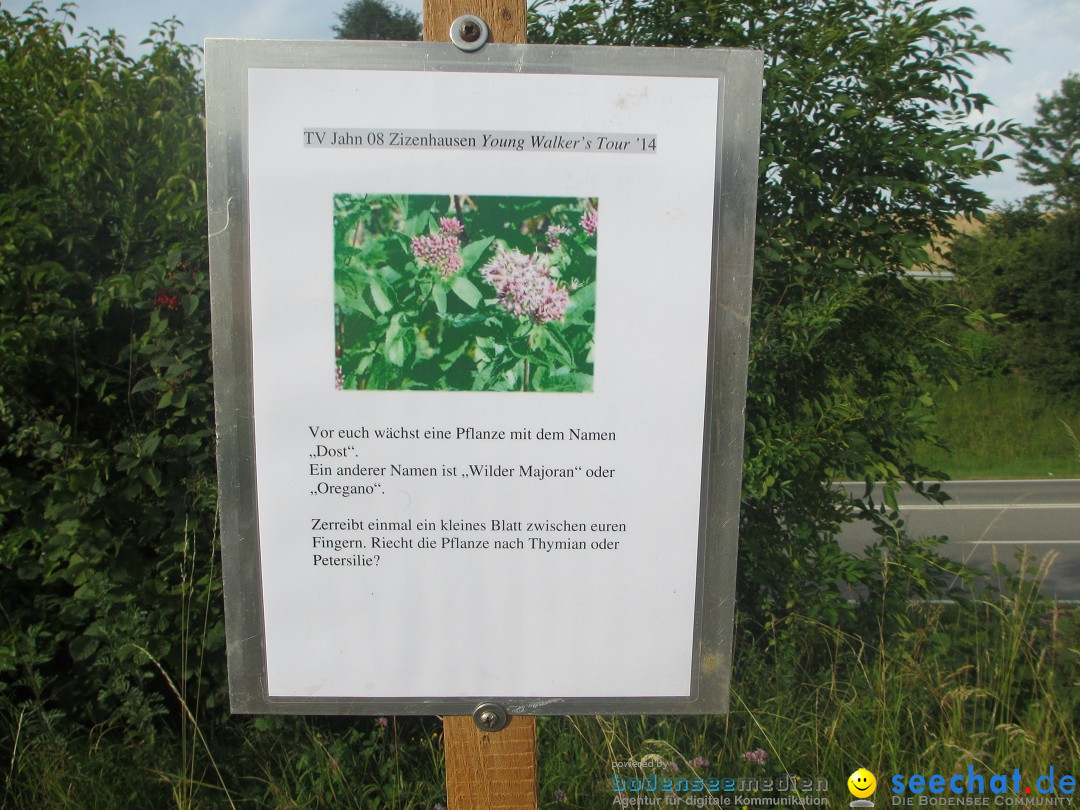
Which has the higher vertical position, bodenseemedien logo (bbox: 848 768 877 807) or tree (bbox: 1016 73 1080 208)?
tree (bbox: 1016 73 1080 208)

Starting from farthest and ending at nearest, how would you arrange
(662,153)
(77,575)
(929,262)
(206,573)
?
(929,262)
(206,573)
(77,575)
(662,153)

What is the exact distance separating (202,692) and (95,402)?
1.06 m

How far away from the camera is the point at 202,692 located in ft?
9.03

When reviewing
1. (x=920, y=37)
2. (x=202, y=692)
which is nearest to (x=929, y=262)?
(x=920, y=37)

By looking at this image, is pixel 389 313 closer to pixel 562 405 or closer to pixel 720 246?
pixel 562 405

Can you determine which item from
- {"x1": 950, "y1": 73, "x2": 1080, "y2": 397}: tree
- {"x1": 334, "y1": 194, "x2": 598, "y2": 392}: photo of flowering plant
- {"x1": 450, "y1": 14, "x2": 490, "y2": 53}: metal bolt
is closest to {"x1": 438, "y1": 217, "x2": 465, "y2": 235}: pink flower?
{"x1": 334, "y1": 194, "x2": 598, "y2": 392}: photo of flowering plant

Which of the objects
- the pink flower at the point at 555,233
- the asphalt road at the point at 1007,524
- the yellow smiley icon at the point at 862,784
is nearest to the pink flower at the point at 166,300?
the pink flower at the point at 555,233

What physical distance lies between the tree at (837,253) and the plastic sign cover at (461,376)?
1.37 metres

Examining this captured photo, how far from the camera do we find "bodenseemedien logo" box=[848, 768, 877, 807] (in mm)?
2277

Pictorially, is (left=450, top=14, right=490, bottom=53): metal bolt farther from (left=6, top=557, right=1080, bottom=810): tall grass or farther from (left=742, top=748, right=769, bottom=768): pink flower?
(left=742, top=748, right=769, bottom=768): pink flower

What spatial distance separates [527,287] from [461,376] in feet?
0.66

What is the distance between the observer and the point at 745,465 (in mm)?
2795

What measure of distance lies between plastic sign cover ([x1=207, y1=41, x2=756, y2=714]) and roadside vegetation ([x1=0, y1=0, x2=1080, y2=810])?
1.06 metres

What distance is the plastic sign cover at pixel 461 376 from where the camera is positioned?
4.74 feet
